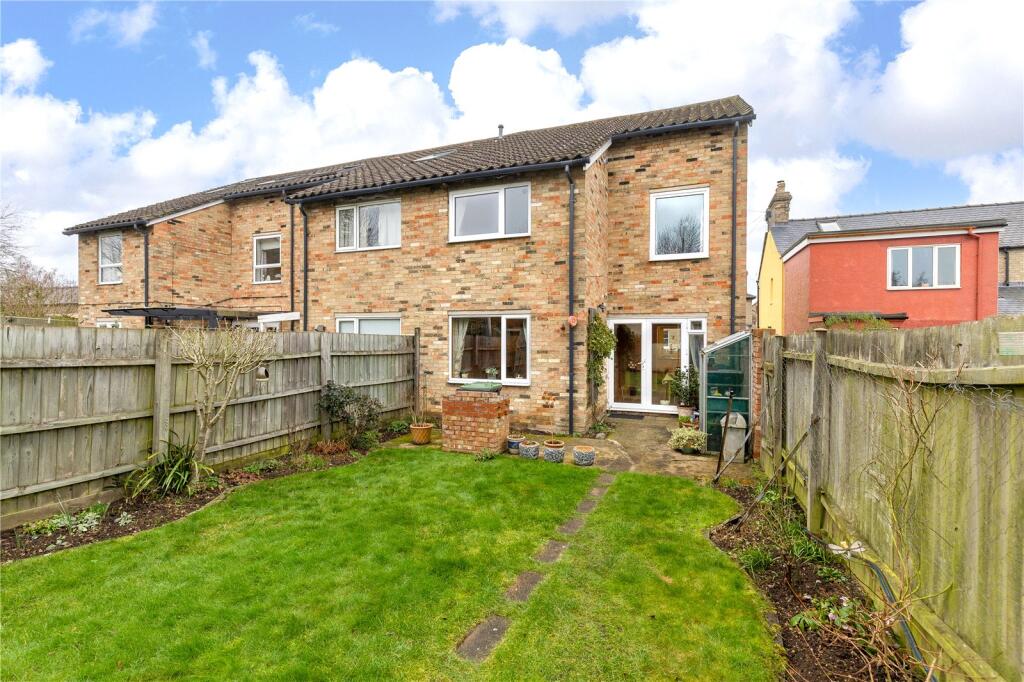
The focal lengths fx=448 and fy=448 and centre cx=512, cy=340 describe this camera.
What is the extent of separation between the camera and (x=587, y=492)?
6.26 meters

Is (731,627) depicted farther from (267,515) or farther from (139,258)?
(139,258)

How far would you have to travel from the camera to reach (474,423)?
8.34 metres

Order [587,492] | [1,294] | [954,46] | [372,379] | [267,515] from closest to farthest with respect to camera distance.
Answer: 1. [267,515]
2. [587,492]
3. [954,46]
4. [372,379]
5. [1,294]

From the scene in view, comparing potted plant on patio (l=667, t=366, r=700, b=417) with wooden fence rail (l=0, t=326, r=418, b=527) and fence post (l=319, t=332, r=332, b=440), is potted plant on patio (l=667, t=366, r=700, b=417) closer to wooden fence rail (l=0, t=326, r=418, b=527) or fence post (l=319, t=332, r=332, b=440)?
fence post (l=319, t=332, r=332, b=440)

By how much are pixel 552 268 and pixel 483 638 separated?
25.2 feet

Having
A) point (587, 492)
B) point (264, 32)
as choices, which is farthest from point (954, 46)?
point (264, 32)

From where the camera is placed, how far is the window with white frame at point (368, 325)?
A: 1162 centimetres

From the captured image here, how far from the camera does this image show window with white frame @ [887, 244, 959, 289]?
14977mm

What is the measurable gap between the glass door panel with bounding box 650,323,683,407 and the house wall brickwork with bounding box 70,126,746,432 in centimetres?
49

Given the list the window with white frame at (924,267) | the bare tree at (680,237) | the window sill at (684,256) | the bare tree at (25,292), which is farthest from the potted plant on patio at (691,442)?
the bare tree at (25,292)

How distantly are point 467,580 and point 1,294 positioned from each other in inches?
1201

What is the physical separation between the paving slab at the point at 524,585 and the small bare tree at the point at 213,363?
4.57m

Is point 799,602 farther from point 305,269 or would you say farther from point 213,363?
point 305,269

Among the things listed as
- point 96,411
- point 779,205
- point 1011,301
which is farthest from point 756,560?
point 779,205
